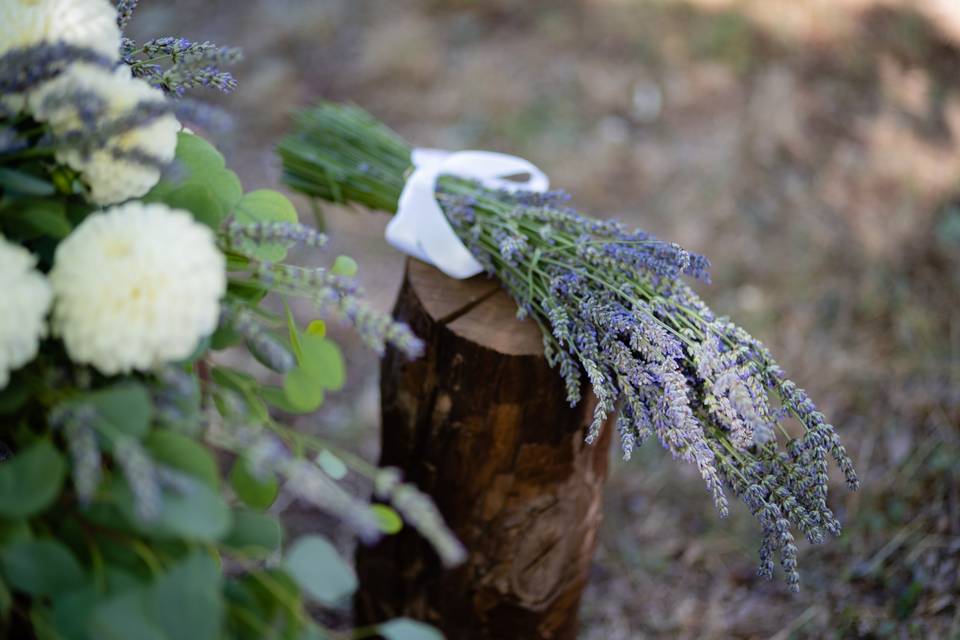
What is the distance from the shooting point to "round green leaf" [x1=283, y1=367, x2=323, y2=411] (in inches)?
33.9

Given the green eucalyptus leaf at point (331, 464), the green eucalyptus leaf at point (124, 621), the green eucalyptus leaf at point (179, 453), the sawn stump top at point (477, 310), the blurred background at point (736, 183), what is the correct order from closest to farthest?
the green eucalyptus leaf at point (124, 621) → the green eucalyptus leaf at point (179, 453) → the green eucalyptus leaf at point (331, 464) → the sawn stump top at point (477, 310) → the blurred background at point (736, 183)

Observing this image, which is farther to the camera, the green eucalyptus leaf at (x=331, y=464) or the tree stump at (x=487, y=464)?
the tree stump at (x=487, y=464)

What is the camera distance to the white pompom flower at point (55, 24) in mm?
733

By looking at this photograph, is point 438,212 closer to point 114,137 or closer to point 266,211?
point 266,211

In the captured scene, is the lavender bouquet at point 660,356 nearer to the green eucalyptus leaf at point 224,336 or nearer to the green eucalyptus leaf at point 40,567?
the green eucalyptus leaf at point 224,336

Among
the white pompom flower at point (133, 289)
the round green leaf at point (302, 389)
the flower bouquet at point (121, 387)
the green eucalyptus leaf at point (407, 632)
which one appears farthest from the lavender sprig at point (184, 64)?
the green eucalyptus leaf at point (407, 632)

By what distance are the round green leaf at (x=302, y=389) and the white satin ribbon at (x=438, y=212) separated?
40 cm

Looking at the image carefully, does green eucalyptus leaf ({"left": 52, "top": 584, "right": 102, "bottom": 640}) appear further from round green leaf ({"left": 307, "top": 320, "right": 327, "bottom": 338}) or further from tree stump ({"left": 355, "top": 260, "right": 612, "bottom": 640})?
tree stump ({"left": 355, "top": 260, "right": 612, "bottom": 640})

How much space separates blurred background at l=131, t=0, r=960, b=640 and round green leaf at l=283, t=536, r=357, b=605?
116cm

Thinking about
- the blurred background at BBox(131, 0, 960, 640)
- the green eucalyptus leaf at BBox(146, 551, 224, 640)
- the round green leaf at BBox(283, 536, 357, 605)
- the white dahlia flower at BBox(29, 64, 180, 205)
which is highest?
the white dahlia flower at BBox(29, 64, 180, 205)

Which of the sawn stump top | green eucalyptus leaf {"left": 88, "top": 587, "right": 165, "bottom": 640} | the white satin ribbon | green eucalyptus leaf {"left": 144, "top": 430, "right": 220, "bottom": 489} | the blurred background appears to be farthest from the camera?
the blurred background

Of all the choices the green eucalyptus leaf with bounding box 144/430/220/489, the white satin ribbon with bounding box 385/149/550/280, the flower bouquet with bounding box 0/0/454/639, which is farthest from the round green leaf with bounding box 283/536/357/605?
the white satin ribbon with bounding box 385/149/550/280

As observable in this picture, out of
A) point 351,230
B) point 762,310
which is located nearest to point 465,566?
point 762,310

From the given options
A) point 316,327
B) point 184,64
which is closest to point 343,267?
point 316,327
